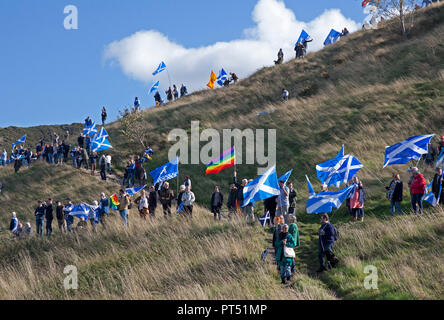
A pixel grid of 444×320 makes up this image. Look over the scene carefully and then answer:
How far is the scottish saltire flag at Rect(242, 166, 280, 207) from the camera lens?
1516 centimetres

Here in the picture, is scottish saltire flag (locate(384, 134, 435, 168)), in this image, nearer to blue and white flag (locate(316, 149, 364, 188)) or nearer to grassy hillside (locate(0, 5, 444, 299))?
blue and white flag (locate(316, 149, 364, 188))

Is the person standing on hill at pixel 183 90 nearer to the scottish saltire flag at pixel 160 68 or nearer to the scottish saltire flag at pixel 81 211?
the scottish saltire flag at pixel 160 68

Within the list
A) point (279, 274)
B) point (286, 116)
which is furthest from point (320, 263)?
point (286, 116)

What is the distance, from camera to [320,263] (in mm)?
12352

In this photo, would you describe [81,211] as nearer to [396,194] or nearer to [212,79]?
[396,194]

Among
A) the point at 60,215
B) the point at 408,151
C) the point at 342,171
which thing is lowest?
the point at 60,215

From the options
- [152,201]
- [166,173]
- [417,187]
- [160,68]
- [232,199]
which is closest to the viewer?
[417,187]

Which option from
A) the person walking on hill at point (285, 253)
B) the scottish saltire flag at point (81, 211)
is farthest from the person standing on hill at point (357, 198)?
the scottish saltire flag at point (81, 211)

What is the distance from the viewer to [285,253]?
36.6ft

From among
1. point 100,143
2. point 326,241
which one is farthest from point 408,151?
point 100,143

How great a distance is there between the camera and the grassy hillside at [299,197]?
37.9 feet

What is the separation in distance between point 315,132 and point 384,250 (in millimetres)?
16112

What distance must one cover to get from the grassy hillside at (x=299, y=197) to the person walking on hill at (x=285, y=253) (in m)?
0.33

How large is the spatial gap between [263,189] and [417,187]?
5179 mm
